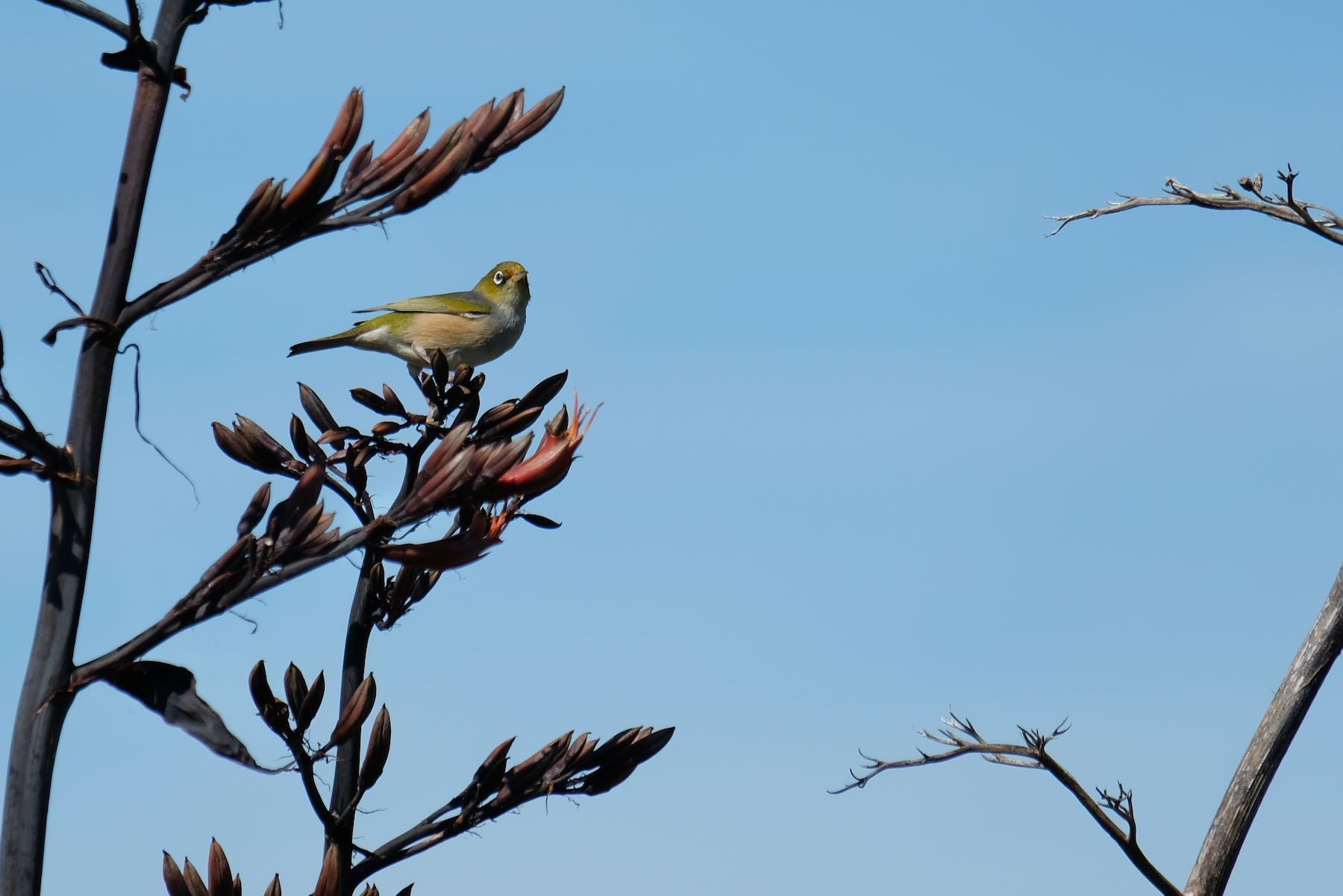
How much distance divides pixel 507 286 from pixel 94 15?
20.7ft

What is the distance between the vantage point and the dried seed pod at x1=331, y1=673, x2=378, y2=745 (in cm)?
385

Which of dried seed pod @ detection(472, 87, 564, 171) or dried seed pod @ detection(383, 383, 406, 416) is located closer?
dried seed pod @ detection(472, 87, 564, 171)

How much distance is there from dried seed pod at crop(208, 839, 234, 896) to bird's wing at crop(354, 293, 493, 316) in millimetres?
5530

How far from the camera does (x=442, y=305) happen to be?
9031 millimetres

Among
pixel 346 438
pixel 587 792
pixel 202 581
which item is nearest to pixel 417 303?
pixel 346 438

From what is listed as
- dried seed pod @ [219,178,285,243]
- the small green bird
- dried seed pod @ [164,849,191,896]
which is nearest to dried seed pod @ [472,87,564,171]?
dried seed pod @ [219,178,285,243]

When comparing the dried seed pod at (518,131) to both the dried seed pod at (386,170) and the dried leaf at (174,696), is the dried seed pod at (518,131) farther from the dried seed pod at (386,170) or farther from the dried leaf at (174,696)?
the dried leaf at (174,696)

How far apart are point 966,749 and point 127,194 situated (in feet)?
11.7

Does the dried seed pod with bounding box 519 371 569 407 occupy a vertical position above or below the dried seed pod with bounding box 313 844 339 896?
above

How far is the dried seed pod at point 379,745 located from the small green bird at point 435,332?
16.0 feet

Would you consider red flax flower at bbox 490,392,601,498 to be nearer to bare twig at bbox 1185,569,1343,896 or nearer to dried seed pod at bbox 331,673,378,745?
dried seed pod at bbox 331,673,378,745

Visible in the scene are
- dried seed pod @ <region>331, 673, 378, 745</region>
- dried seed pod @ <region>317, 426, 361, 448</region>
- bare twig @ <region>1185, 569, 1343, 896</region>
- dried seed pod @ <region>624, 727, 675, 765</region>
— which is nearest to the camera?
dried seed pod @ <region>331, 673, 378, 745</region>

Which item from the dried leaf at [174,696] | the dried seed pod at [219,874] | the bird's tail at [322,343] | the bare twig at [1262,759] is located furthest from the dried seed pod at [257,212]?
the bird's tail at [322,343]

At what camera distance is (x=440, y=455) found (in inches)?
138
